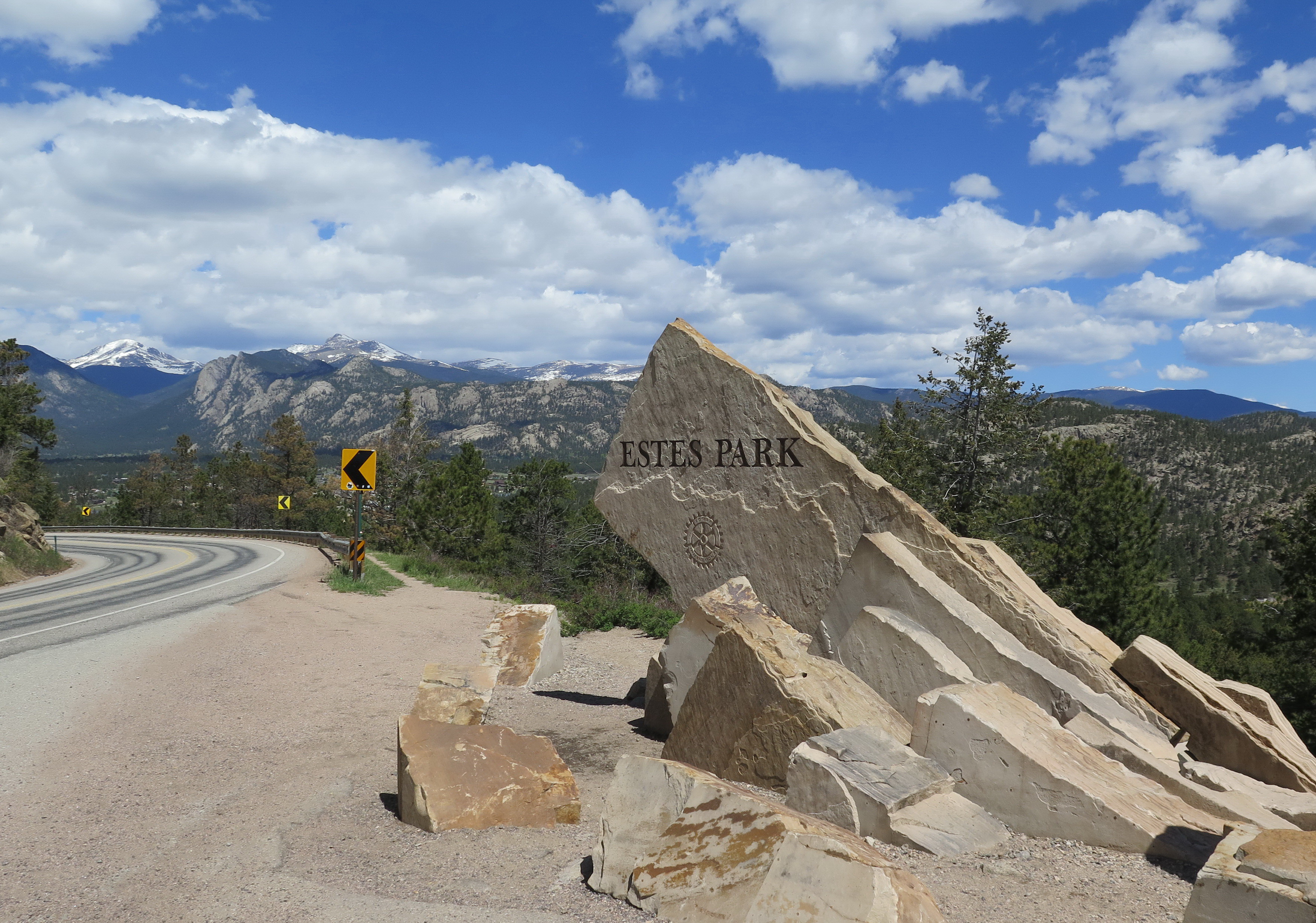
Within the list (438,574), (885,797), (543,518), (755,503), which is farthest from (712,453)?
(543,518)

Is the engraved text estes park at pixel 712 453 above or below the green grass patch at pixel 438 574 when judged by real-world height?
above

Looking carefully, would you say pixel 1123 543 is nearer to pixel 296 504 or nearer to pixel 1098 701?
pixel 1098 701

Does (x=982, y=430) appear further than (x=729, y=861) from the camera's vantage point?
Yes

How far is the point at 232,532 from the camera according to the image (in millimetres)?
44750

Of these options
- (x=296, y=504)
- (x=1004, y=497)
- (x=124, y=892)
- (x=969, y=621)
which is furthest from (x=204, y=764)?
(x=296, y=504)

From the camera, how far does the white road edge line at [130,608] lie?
1227 centimetres

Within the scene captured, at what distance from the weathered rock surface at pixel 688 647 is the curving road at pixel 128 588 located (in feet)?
30.8

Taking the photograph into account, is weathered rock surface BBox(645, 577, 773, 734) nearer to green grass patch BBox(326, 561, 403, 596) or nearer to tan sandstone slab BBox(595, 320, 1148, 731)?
tan sandstone slab BBox(595, 320, 1148, 731)

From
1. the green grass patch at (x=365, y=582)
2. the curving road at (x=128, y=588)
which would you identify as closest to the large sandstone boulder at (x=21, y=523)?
the curving road at (x=128, y=588)

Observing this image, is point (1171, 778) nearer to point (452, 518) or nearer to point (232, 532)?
point (452, 518)

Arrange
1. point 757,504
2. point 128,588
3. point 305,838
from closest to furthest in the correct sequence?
point 305,838 → point 757,504 → point 128,588

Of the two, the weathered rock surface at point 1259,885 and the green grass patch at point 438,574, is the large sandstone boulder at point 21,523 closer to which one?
the green grass patch at point 438,574

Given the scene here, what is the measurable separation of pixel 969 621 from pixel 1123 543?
2541 centimetres

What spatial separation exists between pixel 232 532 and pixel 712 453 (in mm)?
44876
